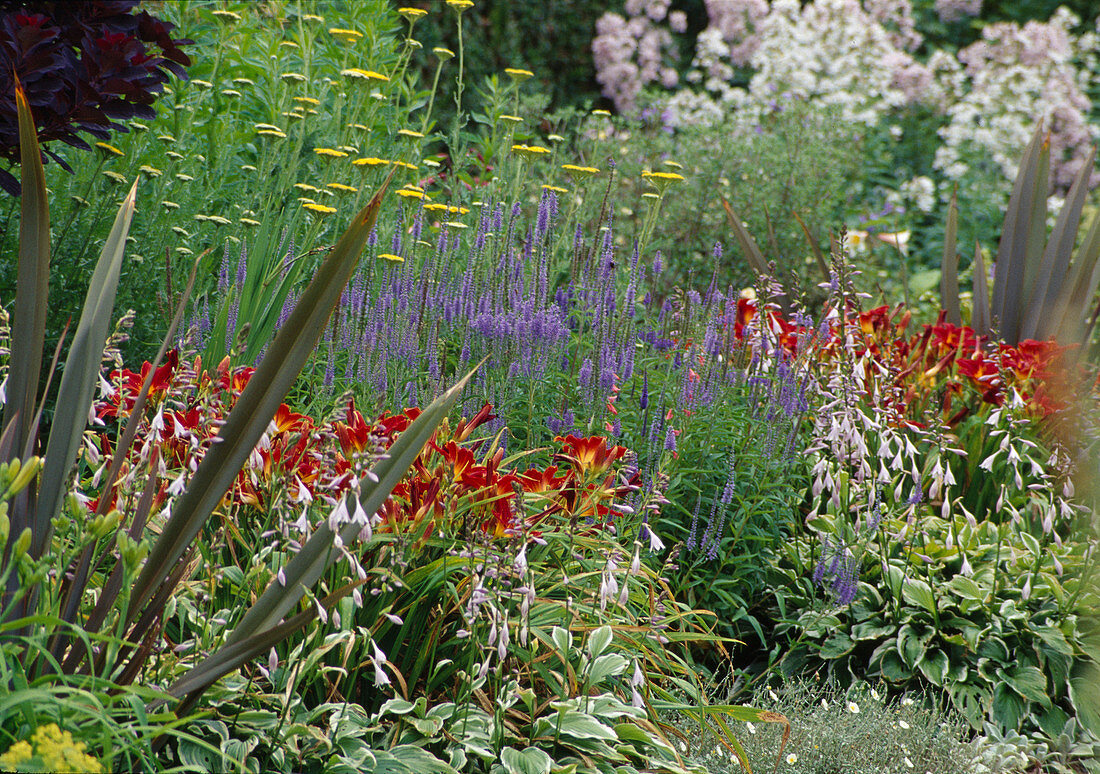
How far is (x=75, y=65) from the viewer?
8.16ft

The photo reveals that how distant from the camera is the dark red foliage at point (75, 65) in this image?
2.36m

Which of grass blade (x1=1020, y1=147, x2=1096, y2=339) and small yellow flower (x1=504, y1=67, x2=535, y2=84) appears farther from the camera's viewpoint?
small yellow flower (x1=504, y1=67, x2=535, y2=84)

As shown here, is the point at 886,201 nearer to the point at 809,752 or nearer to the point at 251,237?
the point at 251,237

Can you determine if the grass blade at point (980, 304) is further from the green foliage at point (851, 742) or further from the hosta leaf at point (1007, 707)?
the green foliage at point (851, 742)

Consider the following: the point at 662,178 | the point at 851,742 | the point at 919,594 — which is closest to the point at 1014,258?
the point at 662,178

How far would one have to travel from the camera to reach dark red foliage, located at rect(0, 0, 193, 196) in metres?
2.36

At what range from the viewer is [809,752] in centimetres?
235

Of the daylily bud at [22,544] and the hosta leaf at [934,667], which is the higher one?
the daylily bud at [22,544]

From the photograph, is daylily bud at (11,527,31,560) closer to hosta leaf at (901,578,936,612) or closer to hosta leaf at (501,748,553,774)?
hosta leaf at (501,748,553,774)

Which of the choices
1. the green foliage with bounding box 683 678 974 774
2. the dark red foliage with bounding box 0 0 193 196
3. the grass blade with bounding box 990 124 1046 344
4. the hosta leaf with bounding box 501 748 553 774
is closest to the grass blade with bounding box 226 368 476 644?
the hosta leaf with bounding box 501 748 553 774

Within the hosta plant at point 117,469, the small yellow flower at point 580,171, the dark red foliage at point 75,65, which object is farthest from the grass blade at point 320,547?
the small yellow flower at point 580,171

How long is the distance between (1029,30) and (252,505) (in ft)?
30.0

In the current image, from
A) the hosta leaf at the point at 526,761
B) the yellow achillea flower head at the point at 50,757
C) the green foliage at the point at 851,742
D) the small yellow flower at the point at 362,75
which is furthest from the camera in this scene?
the small yellow flower at the point at 362,75

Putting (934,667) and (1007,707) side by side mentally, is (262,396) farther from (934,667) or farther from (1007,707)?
(1007,707)
